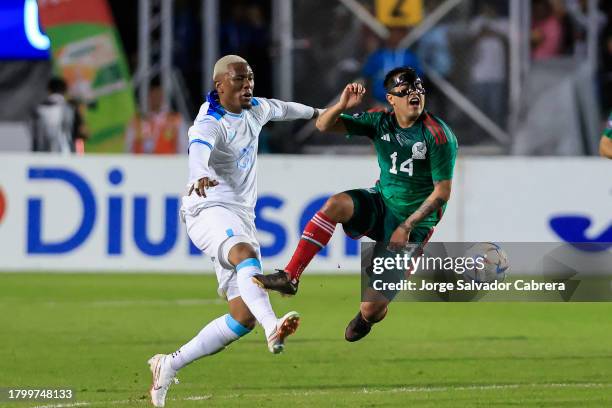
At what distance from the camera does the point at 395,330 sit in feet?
46.1

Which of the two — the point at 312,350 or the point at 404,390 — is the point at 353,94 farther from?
the point at 312,350

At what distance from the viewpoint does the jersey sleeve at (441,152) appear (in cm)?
1038

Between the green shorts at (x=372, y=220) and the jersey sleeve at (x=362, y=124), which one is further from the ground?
the jersey sleeve at (x=362, y=124)

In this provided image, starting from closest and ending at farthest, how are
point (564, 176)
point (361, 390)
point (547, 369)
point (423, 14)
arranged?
point (361, 390) < point (547, 369) < point (564, 176) < point (423, 14)

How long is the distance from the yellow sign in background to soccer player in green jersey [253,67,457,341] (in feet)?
33.2

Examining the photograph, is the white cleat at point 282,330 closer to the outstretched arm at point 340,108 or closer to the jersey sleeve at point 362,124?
the outstretched arm at point 340,108

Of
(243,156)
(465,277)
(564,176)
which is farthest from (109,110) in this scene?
(243,156)

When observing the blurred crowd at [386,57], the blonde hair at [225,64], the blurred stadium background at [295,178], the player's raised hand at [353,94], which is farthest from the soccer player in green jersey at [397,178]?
the blurred crowd at [386,57]

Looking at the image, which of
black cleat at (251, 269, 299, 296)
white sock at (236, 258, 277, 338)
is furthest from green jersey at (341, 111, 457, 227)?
white sock at (236, 258, 277, 338)

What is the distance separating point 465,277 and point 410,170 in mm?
1545

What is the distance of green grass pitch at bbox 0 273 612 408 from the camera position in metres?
9.98

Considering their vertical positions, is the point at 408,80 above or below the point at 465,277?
above

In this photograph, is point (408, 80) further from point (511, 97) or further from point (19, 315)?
point (511, 97)

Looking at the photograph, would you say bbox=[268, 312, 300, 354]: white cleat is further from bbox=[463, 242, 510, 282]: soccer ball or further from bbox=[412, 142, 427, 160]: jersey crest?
bbox=[463, 242, 510, 282]: soccer ball
